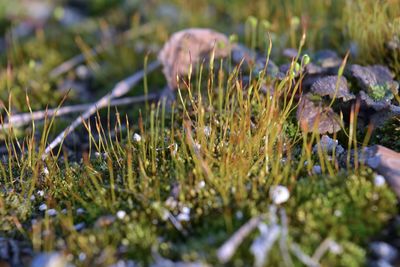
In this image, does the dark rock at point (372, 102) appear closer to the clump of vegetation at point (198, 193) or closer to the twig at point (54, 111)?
the clump of vegetation at point (198, 193)

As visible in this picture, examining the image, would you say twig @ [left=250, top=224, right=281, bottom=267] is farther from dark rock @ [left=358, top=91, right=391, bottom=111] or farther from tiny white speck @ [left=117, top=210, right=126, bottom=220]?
dark rock @ [left=358, top=91, right=391, bottom=111]

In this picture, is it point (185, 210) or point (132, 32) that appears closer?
point (185, 210)

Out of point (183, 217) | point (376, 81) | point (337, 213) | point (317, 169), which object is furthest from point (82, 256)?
point (376, 81)

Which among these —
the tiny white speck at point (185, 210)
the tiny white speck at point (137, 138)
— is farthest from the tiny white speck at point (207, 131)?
the tiny white speck at point (185, 210)

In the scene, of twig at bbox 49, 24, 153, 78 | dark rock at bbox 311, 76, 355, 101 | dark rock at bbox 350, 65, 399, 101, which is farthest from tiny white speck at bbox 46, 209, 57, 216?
twig at bbox 49, 24, 153, 78

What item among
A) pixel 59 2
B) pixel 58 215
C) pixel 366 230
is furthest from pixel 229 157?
pixel 59 2

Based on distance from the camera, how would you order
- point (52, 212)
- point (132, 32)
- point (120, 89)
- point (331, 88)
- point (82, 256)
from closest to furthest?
point (82, 256)
point (52, 212)
point (331, 88)
point (120, 89)
point (132, 32)

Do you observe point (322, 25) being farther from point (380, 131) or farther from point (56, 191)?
point (56, 191)

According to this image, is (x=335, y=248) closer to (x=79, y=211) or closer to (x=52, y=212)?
(x=79, y=211)
